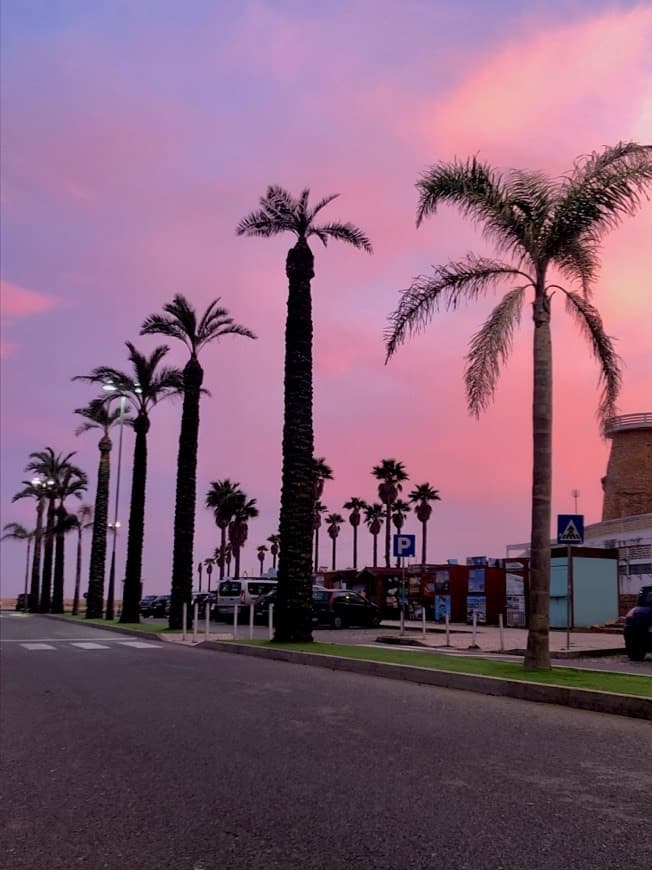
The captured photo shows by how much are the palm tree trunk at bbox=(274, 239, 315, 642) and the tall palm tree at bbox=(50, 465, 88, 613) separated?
46743mm

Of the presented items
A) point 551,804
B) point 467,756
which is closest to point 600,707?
point 467,756

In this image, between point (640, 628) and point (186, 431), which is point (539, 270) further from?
point (186, 431)

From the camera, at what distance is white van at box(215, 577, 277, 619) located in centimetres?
3584

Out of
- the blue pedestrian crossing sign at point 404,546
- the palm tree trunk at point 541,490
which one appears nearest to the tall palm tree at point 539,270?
the palm tree trunk at point 541,490

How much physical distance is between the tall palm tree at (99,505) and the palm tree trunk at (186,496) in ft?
42.6

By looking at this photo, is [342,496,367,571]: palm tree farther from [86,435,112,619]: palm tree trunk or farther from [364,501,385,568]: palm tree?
[86,435,112,619]: palm tree trunk

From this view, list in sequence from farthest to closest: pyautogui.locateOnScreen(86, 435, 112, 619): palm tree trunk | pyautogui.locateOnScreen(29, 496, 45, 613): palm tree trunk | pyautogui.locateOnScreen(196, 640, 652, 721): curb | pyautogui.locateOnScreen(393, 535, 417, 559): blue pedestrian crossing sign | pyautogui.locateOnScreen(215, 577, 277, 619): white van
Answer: pyautogui.locateOnScreen(29, 496, 45, 613): palm tree trunk, pyautogui.locateOnScreen(86, 435, 112, 619): palm tree trunk, pyautogui.locateOnScreen(215, 577, 277, 619): white van, pyautogui.locateOnScreen(393, 535, 417, 559): blue pedestrian crossing sign, pyautogui.locateOnScreen(196, 640, 652, 721): curb

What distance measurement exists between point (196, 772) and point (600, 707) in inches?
219

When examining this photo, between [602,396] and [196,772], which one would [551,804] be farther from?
[602,396]

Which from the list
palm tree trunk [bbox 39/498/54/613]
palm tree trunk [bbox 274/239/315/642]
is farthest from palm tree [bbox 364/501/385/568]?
palm tree trunk [bbox 274/239/315/642]

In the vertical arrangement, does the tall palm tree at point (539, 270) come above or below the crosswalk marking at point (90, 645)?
above

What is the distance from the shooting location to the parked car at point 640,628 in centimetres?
1688

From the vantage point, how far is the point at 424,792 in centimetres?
550

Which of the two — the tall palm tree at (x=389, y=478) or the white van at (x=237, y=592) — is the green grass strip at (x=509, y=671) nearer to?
the white van at (x=237, y=592)
